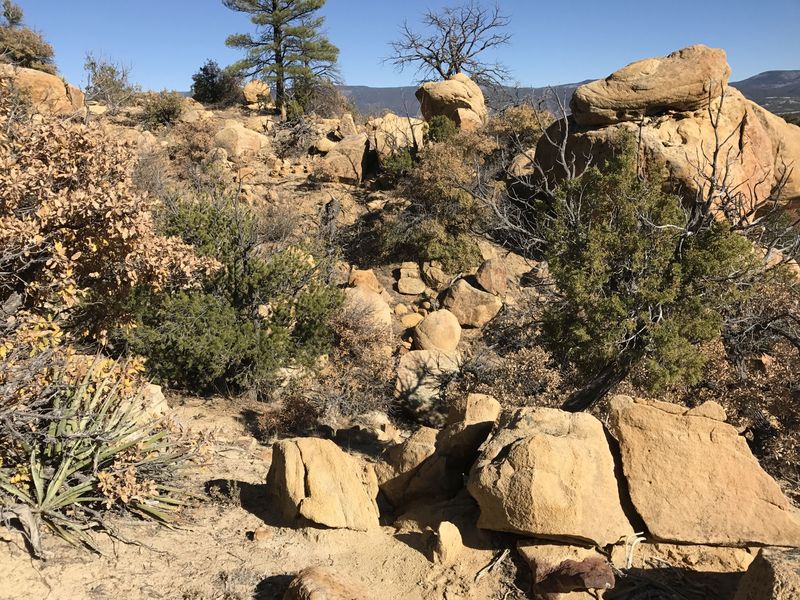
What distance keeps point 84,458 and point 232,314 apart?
18.2 ft

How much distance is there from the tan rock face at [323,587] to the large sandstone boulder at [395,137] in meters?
20.1

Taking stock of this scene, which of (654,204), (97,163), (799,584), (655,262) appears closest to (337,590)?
(799,584)

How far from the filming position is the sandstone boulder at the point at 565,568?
4902 mm

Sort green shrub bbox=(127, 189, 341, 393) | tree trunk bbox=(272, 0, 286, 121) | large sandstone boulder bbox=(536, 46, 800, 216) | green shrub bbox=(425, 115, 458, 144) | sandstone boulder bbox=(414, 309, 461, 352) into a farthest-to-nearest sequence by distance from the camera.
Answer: tree trunk bbox=(272, 0, 286, 121), green shrub bbox=(425, 115, 458, 144), large sandstone boulder bbox=(536, 46, 800, 216), sandstone boulder bbox=(414, 309, 461, 352), green shrub bbox=(127, 189, 341, 393)

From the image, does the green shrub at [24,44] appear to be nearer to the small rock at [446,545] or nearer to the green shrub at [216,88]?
the green shrub at [216,88]

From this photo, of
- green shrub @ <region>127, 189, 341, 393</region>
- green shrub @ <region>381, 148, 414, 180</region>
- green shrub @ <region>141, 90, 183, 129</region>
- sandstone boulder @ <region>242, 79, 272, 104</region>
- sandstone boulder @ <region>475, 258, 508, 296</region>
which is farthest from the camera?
sandstone boulder @ <region>242, 79, 272, 104</region>

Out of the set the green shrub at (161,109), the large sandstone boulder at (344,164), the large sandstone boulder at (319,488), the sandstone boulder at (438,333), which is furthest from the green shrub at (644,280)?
the green shrub at (161,109)

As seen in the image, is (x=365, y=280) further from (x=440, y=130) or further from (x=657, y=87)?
(x=657, y=87)

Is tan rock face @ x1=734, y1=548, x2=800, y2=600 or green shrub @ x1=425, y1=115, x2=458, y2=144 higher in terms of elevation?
green shrub @ x1=425, y1=115, x2=458, y2=144

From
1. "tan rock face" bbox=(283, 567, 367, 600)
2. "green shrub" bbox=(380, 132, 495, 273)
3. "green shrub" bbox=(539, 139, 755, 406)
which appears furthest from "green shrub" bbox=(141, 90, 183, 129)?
"tan rock face" bbox=(283, 567, 367, 600)

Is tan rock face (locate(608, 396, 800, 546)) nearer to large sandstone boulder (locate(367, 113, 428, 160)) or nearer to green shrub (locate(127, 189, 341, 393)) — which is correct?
green shrub (locate(127, 189, 341, 393))

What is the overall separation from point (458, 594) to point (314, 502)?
1694 millimetres

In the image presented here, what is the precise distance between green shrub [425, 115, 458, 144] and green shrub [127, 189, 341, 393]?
477 inches

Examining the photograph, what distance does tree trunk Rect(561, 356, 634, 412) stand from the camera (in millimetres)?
8594
